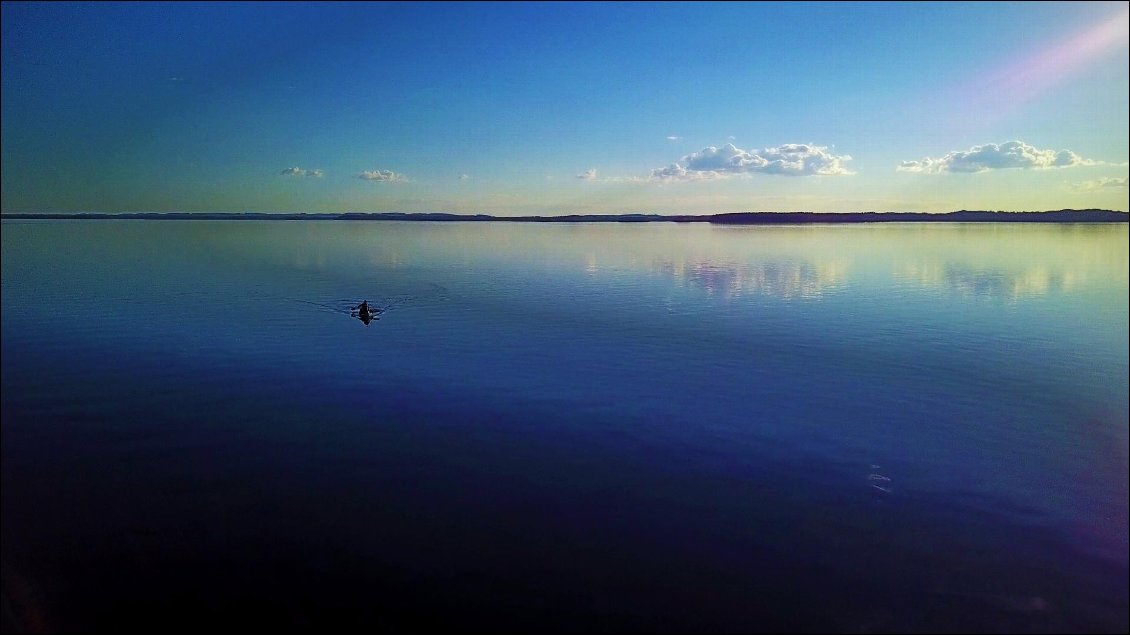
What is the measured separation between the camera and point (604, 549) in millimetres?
15008

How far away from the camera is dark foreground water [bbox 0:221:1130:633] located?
13.3 meters

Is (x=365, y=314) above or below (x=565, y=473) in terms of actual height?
above

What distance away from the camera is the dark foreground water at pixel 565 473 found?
13.3 m

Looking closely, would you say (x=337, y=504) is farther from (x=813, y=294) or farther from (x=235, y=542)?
(x=813, y=294)

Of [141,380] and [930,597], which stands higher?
[141,380]

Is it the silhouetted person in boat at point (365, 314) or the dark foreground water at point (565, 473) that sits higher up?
the silhouetted person in boat at point (365, 314)

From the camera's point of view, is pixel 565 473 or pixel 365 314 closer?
pixel 565 473

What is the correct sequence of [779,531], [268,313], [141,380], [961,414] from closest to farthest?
[779,531]
[961,414]
[141,380]
[268,313]

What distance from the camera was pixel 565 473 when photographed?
62.2 feet

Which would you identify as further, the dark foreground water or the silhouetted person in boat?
the silhouetted person in boat

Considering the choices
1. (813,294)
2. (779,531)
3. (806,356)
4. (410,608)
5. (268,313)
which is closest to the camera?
(410,608)

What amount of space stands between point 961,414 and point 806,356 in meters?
9.35

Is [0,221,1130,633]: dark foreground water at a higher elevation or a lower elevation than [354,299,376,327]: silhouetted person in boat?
lower

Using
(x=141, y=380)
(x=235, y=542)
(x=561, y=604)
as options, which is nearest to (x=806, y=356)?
(x=561, y=604)
